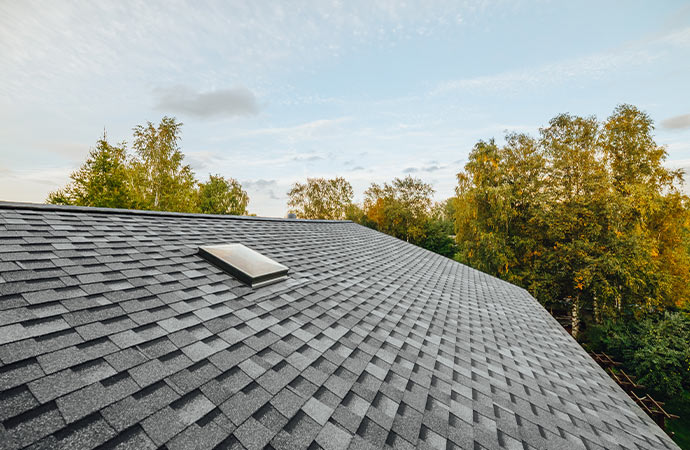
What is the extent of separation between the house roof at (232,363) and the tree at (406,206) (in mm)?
29988

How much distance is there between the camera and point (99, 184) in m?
15.1

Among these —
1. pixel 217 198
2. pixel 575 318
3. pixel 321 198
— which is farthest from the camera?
pixel 321 198

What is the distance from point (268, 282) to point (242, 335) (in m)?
1.18

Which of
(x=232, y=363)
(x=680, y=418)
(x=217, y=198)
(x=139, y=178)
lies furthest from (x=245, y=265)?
(x=217, y=198)

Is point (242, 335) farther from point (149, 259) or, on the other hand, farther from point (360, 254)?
point (360, 254)

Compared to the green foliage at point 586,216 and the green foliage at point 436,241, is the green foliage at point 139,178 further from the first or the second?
the green foliage at point 436,241

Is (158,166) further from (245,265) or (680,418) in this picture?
(680,418)

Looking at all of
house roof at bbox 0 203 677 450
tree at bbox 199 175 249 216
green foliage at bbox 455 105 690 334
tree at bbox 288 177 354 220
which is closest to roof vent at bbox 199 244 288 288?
house roof at bbox 0 203 677 450

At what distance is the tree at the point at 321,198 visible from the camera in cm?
4009

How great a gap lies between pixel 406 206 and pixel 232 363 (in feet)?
112

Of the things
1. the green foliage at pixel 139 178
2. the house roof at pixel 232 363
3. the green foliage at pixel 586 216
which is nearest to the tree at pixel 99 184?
the green foliage at pixel 139 178

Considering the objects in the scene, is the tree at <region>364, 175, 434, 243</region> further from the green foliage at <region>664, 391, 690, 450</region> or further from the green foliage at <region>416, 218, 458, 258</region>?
the green foliage at <region>664, 391, 690, 450</region>

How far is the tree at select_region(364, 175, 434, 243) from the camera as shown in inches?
1330

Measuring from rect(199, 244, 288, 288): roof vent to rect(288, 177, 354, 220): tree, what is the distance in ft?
118
